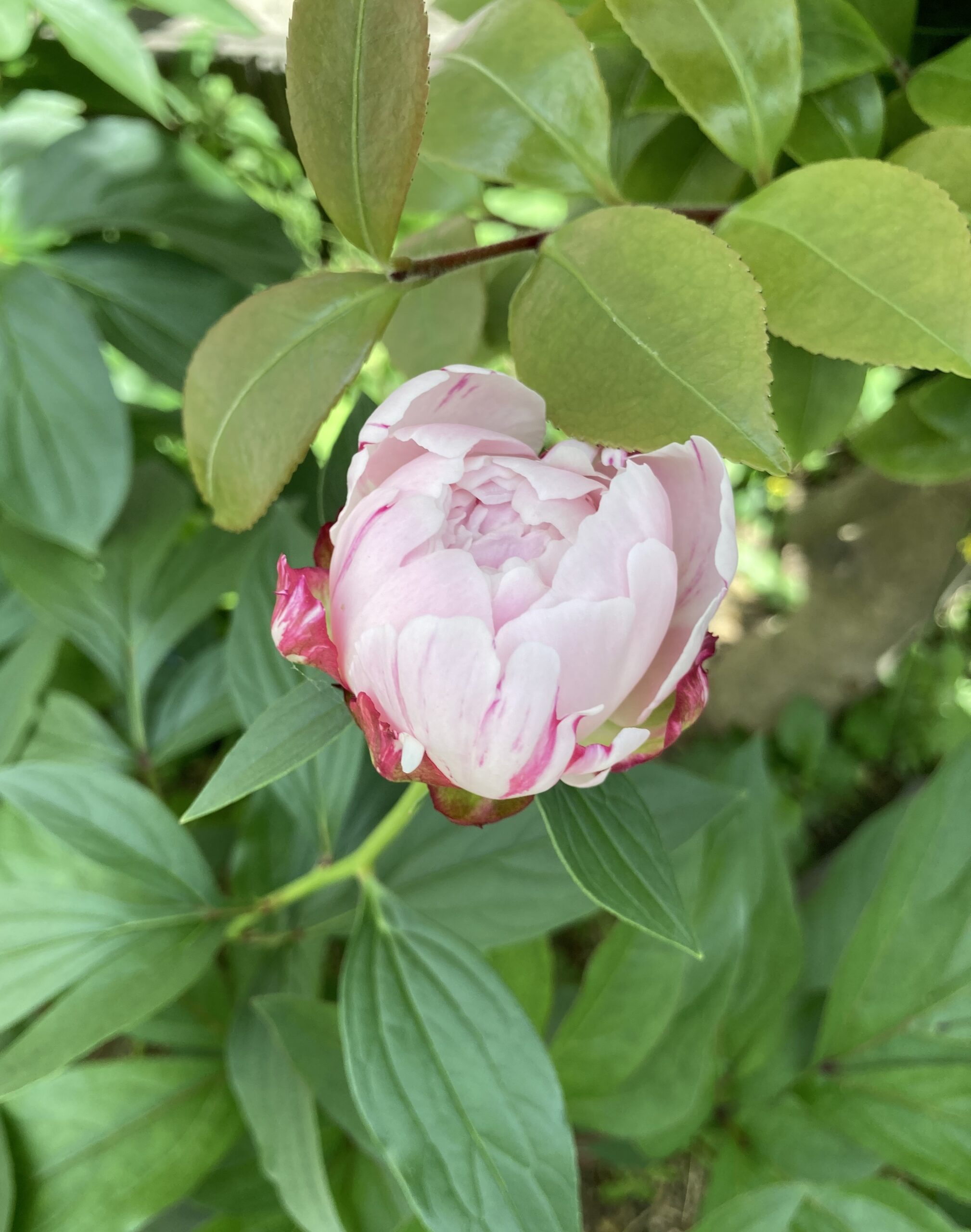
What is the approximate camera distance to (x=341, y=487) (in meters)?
0.37

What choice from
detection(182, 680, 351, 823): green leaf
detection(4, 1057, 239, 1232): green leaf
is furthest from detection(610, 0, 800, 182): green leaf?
detection(4, 1057, 239, 1232): green leaf

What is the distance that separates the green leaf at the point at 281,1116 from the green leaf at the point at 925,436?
431 mm

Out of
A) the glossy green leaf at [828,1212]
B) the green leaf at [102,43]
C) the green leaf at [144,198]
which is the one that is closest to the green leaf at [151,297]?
the green leaf at [144,198]

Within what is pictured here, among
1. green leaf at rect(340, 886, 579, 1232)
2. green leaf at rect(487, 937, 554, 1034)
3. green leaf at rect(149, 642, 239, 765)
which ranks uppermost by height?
green leaf at rect(340, 886, 579, 1232)

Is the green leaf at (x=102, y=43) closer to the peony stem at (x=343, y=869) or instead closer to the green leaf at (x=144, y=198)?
the green leaf at (x=144, y=198)

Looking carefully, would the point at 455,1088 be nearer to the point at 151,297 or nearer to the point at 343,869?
the point at 343,869

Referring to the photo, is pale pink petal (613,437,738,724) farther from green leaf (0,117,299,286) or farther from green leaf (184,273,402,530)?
green leaf (0,117,299,286)

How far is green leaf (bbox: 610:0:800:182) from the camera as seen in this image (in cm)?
31

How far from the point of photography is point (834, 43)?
0.35 metres

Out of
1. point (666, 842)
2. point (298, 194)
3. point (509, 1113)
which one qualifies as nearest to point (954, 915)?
point (666, 842)

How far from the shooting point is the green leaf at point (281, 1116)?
43 centimetres

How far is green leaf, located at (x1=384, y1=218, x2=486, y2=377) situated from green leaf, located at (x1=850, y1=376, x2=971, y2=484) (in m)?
0.20

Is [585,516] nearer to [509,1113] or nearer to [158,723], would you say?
[509,1113]

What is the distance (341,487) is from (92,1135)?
1.33ft
